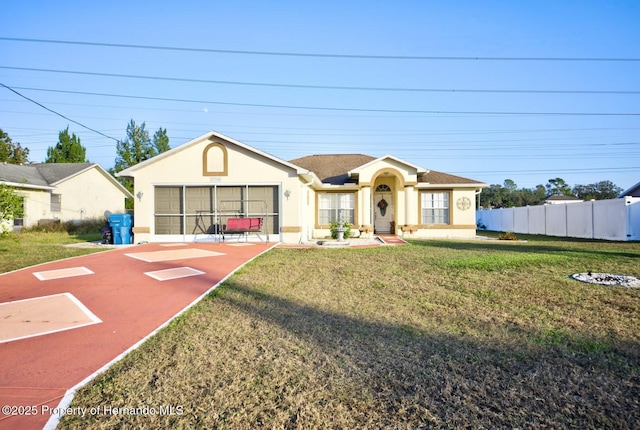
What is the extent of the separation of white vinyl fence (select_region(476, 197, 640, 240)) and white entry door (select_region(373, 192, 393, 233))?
35.0ft

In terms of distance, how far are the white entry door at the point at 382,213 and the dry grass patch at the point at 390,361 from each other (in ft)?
47.2

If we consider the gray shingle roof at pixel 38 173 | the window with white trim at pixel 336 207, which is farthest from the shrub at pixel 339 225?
the gray shingle roof at pixel 38 173

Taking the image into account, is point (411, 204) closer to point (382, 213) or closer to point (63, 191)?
point (382, 213)

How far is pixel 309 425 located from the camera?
8.57 feet

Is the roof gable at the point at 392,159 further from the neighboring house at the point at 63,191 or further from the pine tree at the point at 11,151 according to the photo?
the pine tree at the point at 11,151

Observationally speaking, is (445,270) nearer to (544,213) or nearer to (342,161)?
(342,161)

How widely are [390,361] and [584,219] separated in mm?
21940

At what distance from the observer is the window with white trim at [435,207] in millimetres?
19625

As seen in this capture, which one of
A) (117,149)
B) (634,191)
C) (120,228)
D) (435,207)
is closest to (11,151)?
(117,149)

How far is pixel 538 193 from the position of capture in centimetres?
7625

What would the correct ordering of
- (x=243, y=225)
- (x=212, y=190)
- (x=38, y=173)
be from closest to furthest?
(x=243, y=225) → (x=212, y=190) → (x=38, y=173)

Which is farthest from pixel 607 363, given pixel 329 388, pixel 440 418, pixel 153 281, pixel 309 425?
pixel 153 281

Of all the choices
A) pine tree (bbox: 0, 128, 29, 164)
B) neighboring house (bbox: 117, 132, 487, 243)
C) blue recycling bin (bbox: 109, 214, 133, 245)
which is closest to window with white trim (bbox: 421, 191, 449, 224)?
neighboring house (bbox: 117, 132, 487, 243)

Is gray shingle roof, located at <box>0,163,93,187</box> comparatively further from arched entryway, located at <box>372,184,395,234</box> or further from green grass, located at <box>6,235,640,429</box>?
green grass, located at <box>6,235,640,429</box>
